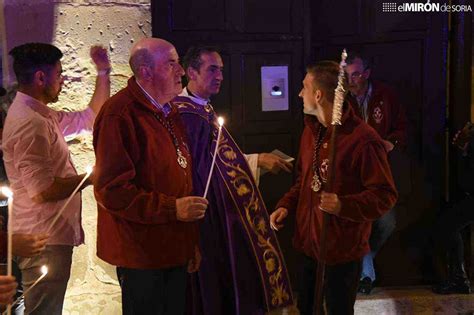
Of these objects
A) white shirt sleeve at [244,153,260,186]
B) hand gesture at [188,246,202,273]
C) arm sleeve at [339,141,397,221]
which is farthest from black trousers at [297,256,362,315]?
white shirt sleeve at [244,153,260,186]

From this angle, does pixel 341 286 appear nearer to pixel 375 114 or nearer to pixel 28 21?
pixel 375 114

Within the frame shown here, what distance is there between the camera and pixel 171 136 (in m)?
3.93

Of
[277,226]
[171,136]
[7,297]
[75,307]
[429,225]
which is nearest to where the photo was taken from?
[7,297]

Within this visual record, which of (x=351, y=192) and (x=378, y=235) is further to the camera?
(x=378, y=235)

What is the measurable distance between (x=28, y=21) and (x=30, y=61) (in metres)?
1.06

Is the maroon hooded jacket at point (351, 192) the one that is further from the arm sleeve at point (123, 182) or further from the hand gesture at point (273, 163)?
the arm sleeve at point (123, 182)

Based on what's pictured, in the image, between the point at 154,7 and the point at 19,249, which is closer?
the point at 19,249

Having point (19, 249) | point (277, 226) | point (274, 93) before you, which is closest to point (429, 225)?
point (274, 93)

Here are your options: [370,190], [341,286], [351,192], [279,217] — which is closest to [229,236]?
[279,217]

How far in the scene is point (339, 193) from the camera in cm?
412

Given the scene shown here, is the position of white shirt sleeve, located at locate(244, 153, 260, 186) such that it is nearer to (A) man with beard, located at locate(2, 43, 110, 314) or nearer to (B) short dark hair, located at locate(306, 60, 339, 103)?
(B) short dark hair, located at locate(306, 60, 339, 103)

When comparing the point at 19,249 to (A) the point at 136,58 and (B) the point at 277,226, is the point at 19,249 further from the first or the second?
(B) the point at 277,226

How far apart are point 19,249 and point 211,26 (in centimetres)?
283

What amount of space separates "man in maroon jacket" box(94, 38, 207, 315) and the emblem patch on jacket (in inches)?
92.4
